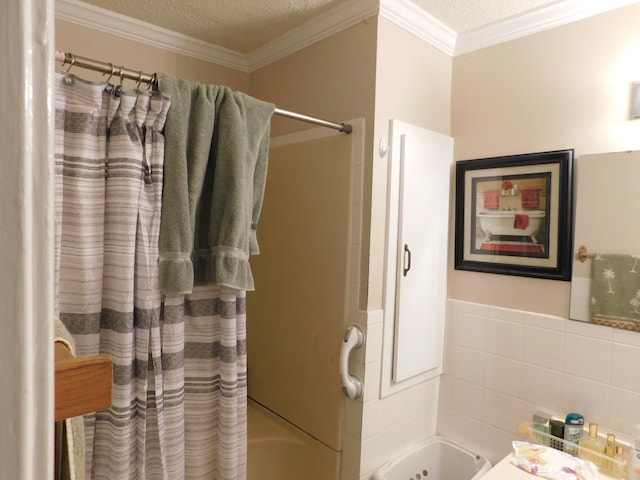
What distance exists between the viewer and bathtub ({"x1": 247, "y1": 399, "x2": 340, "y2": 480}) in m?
1.78

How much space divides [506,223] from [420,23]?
2.99ft

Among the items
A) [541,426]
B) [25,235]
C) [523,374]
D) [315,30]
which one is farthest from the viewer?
[315,30]

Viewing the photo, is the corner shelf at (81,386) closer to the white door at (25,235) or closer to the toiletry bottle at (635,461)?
the white door at (25,235)

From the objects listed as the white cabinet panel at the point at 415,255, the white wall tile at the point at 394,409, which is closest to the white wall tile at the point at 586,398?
the white cabinet panel at the point at 415,255

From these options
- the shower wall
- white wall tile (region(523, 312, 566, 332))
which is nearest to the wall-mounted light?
white wall tile (region(523, 312, 566, 332))

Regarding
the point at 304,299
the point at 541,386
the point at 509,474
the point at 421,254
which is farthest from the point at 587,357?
the point at 304,299

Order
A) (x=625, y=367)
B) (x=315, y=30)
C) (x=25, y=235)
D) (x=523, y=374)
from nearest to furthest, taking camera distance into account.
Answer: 1. (x=25, y=235)
2. (x=625, y=367)
3. (x=523, y=374)
4. (x=315, y=30)

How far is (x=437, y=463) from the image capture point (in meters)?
1.87

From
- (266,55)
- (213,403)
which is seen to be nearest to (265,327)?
(213,403)

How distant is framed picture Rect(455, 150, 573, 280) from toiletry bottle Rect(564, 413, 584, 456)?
1.69 ft

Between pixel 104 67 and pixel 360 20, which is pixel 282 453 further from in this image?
pixel 360 20

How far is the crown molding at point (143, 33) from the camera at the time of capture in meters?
1.69

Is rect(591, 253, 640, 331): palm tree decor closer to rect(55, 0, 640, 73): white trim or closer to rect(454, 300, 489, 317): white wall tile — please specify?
rect(454, 300, 489, 317): white wall tile

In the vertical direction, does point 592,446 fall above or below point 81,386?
below
